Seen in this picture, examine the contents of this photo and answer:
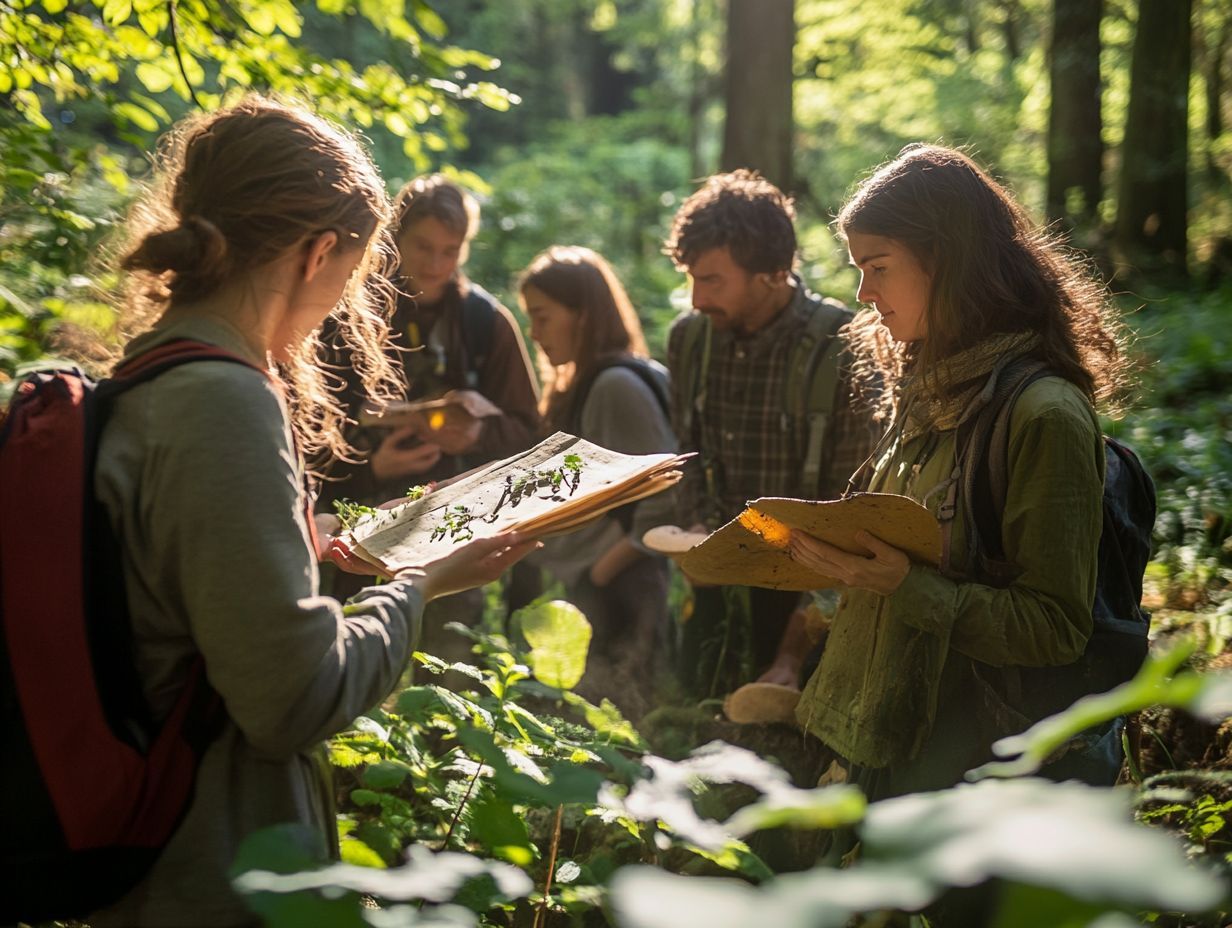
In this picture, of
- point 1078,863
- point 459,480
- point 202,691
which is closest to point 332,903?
point 202,691

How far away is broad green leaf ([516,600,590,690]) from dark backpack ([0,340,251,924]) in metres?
1.44

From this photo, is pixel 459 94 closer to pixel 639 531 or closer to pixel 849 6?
pixel 639 531

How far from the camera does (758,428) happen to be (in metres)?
4.07

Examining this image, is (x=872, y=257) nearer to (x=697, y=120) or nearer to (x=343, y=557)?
(x=343, y=557)

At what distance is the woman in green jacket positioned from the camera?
2.13 metres

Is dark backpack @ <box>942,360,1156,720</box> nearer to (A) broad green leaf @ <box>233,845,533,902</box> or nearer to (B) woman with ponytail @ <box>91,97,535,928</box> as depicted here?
(B) woman with ponytail @ <box>91,97,535,928</box>

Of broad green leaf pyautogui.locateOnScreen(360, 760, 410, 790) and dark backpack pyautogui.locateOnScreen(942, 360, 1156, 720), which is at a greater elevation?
dark backpack pyautogui.locateOnScreen(942, 360, 1156, 720)

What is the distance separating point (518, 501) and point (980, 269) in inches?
46.8

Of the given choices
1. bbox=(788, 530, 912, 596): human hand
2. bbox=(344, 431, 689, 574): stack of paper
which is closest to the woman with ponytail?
bbox=(344, 431, 689, 574): stack of paper

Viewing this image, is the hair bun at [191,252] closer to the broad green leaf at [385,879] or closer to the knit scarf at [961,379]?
the broad green leaf at [385,879]

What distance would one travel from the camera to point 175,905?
1.50 meters

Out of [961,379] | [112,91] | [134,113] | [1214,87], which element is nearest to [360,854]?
[961,379]

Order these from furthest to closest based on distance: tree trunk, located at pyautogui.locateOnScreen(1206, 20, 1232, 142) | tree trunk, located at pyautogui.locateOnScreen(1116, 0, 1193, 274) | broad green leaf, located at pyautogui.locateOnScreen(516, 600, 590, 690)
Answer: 1. tree trunk, located at pyautogui.locateOnScreen(1206, 20, 1232, 142)
2. tree trunk, located at pyautogui.locateOnScreen(1116, 0, 1193, 274)
3. broad green leaf, located at pyautogui.locateOnScreen(516, 600, 590, 690)

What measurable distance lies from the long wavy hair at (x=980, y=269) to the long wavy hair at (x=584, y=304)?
2.25m
